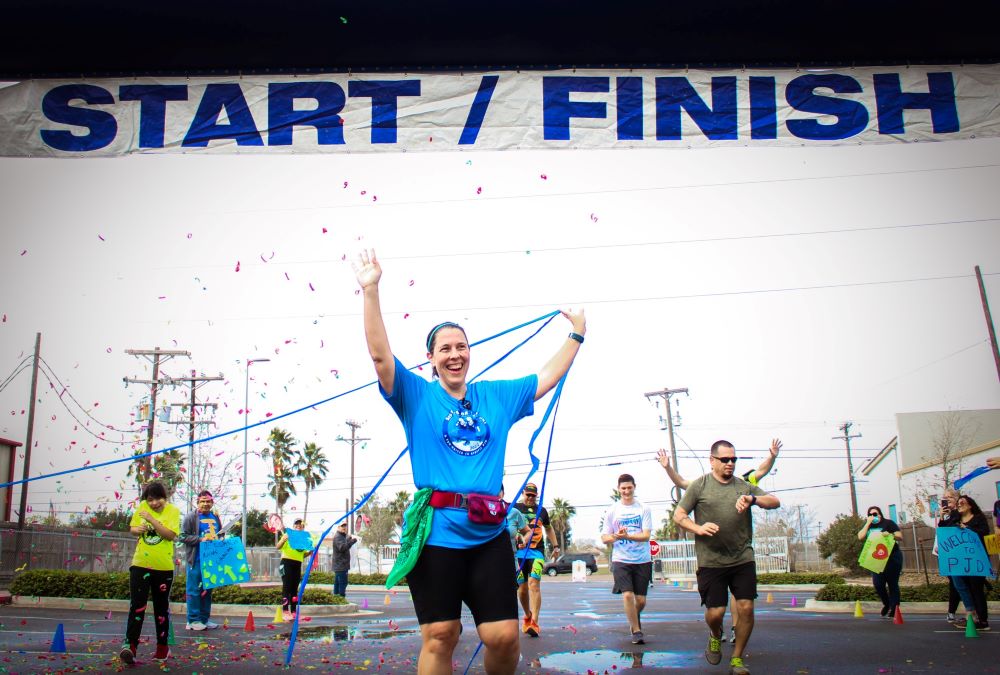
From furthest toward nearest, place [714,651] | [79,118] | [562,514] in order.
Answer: [562,514], [79,118], [714,651]

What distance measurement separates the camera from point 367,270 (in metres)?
3.89

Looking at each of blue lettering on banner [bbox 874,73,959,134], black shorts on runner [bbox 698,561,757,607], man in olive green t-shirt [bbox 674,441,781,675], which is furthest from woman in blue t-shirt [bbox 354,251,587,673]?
blue lettering on banner [bbox 874,73,959,134]

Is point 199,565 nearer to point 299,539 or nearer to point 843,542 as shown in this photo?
point 299,539

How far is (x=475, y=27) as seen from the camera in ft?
22.5

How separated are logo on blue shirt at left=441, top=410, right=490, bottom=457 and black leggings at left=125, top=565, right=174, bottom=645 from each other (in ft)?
15.3

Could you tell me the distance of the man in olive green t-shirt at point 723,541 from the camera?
672cm

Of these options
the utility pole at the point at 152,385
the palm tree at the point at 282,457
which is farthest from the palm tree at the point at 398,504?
the utility pole at the point at 152,385

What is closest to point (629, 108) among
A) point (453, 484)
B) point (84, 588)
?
point (453, 484)

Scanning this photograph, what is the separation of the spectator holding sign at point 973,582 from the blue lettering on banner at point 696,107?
5920 mm

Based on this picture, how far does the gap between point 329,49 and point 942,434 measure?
2490 cm

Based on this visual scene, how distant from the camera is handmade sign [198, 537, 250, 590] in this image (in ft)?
34.3

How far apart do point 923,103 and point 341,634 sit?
825 cm

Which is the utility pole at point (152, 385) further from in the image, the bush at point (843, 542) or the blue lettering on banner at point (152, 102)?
the bush at point (843, 542)

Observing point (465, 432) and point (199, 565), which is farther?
point (199, 565)
